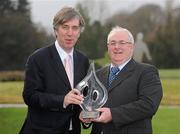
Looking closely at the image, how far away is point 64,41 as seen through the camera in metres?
3.55

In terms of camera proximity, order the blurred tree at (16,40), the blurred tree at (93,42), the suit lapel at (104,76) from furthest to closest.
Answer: the blurred tree at (16,40) < the blurred tree at (93,42) < the suit lapel at (104,76)

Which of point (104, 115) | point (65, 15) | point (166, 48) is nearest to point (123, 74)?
point (104, 115)

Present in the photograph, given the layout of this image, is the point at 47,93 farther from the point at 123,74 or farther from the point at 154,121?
the point at 154,121

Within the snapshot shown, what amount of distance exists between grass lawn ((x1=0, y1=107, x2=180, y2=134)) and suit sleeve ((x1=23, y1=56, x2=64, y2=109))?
578 centimetres

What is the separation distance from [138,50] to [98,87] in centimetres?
2127

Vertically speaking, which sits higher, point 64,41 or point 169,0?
point 64,41

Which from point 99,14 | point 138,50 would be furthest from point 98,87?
point 99,14

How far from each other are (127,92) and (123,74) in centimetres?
15

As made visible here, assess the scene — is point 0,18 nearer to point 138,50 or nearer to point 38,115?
point 138,50

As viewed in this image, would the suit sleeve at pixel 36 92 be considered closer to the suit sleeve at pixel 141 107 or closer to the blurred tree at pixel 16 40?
the suit sleeve at pixel 141 107

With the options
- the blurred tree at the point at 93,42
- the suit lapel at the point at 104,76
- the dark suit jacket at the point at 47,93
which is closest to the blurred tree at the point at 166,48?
the blurred tree at the point at 93,42

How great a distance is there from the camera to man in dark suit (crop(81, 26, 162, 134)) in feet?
10.9

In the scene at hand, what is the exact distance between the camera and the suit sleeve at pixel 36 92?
342 cm

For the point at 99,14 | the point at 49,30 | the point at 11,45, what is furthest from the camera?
the point at 99,14
